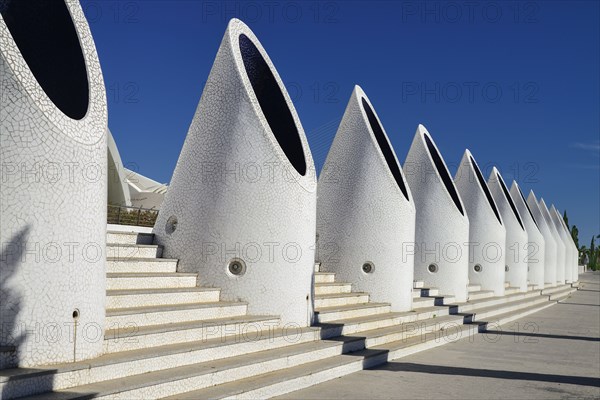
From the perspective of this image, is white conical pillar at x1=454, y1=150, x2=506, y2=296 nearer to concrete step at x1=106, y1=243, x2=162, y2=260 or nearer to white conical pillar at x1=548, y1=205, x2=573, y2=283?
concrete step at x1=106, y1=243, x2=162, y2=260

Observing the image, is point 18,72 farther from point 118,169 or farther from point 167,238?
point 118,169

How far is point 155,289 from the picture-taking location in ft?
24.0

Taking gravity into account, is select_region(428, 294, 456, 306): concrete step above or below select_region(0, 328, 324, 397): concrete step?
below

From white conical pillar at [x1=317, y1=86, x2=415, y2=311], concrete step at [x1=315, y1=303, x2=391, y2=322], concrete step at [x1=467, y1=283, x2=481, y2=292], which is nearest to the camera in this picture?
concrete step at [x1=315, y1=303, x2=391, y2=322]

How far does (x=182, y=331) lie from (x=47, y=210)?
6.56 feet

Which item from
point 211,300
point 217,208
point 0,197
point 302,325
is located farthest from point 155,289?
point 0,197

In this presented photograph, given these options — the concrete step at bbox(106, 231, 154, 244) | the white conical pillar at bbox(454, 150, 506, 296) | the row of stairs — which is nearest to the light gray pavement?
the row of stairs

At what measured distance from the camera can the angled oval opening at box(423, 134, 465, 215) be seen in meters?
16.5

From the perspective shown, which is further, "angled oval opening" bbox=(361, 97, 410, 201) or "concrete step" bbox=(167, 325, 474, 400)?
"angled oval opening" bbox=(361, 97, 410, 201)

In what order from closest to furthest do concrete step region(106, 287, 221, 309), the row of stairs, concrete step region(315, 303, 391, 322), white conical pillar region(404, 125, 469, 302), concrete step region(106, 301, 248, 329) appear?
the row of stairs → concrete step region(106, 301, 248, 329) → concrete step region(106, 287, 221, 309) → concrete step region(315, 303, 391, 322) → white conical pillar region(404, 125, 469, 302)

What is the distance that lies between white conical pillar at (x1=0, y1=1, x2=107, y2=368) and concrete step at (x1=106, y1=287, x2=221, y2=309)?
933 mm

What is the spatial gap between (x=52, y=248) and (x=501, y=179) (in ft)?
69.0

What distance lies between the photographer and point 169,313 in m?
6.76

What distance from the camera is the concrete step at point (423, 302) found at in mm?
12878
